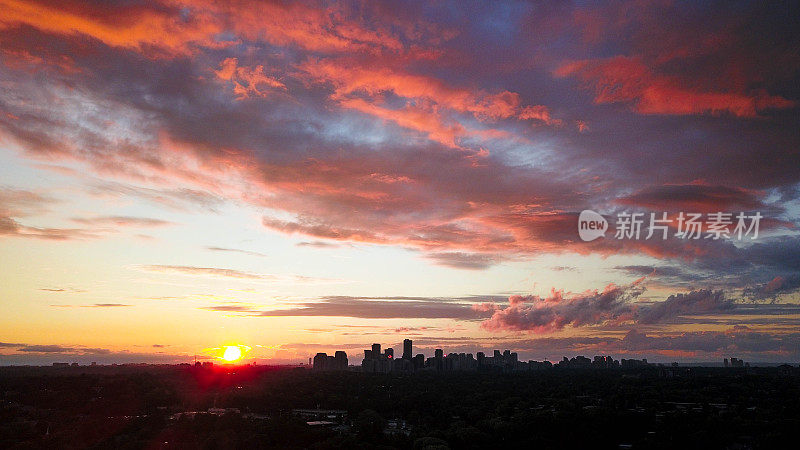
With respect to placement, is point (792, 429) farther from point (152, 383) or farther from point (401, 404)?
point (152, 383)

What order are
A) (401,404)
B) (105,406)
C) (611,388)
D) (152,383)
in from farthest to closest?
1. (152,383)
2. (611,388)
3. (401,404)
4. (105,406)

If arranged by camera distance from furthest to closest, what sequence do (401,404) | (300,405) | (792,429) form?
(300,405)
(401,404)
(792,429)

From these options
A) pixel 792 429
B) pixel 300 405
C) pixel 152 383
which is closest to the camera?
pixel 792 429

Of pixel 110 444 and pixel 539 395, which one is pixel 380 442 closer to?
pixel 110 444

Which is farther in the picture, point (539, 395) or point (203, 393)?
point (203, 393)

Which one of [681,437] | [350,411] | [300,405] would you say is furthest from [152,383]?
[681,437]

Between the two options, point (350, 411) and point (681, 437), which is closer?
point (681, 437)

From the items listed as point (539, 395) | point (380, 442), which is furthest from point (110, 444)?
point (539, 395)

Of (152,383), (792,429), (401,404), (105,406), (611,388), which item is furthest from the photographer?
(152,383)
